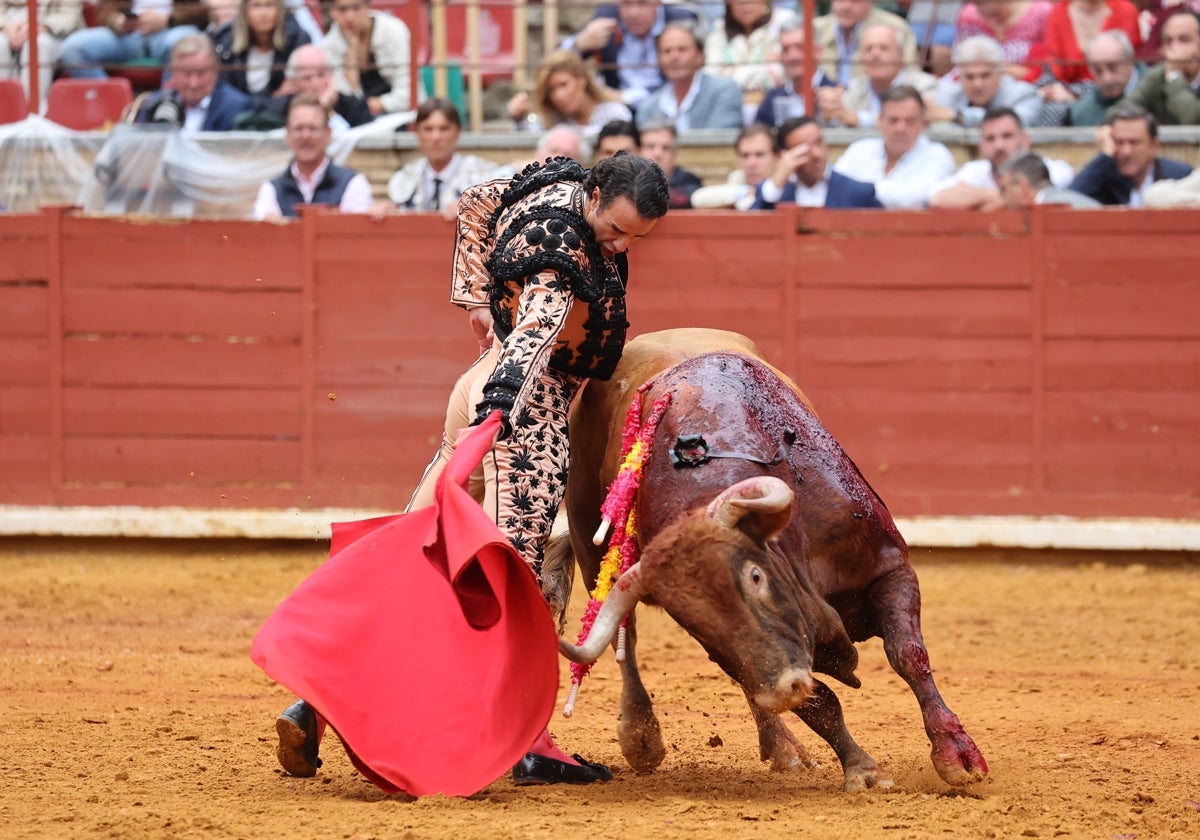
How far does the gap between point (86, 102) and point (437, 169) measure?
2.46 meters

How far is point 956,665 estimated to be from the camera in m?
5.83

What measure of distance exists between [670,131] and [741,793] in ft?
15.2

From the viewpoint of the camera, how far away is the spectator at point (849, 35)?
8.89 meters

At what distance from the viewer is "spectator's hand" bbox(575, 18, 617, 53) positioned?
9.26 m

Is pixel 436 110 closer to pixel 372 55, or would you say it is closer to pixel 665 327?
pixel 665 327

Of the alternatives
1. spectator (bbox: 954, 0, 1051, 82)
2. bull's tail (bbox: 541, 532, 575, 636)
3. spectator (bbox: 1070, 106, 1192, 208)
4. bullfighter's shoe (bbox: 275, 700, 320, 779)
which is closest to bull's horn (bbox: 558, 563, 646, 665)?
bullfighter's shoe (bbox: 275, 700, 320, 779)

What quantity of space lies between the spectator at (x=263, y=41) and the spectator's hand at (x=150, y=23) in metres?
0.74

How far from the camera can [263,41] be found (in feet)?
30.6

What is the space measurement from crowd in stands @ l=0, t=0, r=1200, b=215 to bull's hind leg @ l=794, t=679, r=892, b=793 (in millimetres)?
4335

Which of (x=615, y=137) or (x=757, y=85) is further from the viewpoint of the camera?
(x=757, y=85)

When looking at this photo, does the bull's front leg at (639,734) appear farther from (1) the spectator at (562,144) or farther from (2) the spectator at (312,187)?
(2) the spectator at (312,187)

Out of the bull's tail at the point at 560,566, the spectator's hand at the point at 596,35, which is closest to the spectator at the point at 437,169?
the spectator's hand at the point at 596,35

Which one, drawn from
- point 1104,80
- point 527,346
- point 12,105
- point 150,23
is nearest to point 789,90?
point 1104,80

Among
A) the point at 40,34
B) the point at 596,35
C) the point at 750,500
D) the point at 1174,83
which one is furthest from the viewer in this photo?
the point at 40,34
